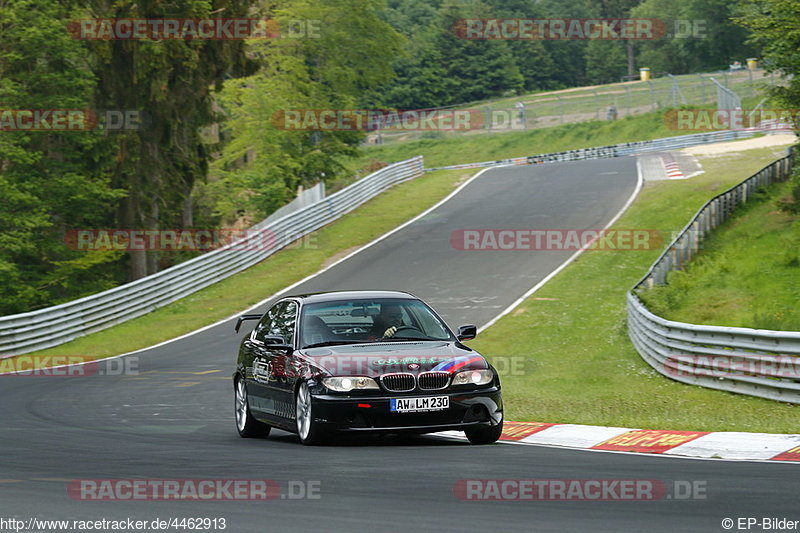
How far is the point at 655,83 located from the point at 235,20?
214ft

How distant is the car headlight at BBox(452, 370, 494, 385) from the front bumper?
0.11 meters

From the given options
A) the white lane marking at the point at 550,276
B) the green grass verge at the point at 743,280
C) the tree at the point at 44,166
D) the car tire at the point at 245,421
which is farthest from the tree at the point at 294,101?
the car tire at the point at 245,421

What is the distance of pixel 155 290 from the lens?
33188mm

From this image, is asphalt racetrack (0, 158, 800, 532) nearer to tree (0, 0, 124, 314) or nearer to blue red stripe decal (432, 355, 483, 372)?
blue red stripe decal (432, 355, 483, 372)

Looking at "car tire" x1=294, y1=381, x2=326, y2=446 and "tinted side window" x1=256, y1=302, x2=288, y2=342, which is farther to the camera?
"tinted side window" x1=256, y1=302, x2=288, y2=342

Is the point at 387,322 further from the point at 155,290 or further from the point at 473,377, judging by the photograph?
the point at 155,290

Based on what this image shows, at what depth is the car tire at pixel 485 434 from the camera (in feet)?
35.8

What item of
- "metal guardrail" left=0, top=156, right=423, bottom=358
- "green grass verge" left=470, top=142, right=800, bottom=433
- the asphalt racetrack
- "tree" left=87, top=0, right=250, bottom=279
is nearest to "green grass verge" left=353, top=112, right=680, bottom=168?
"green grass verge" left=470, top=142, right=800, bottom=433

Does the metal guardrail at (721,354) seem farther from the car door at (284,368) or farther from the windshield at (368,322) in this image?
the car door at (284,368)

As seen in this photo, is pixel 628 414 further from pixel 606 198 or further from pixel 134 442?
pixel 606 198

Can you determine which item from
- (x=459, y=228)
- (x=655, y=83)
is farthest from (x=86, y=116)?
(x=655, y=83)

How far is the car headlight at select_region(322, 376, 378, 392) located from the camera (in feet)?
34.9

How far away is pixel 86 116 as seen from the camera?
1412 inches

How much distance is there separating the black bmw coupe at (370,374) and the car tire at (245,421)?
10 cm
